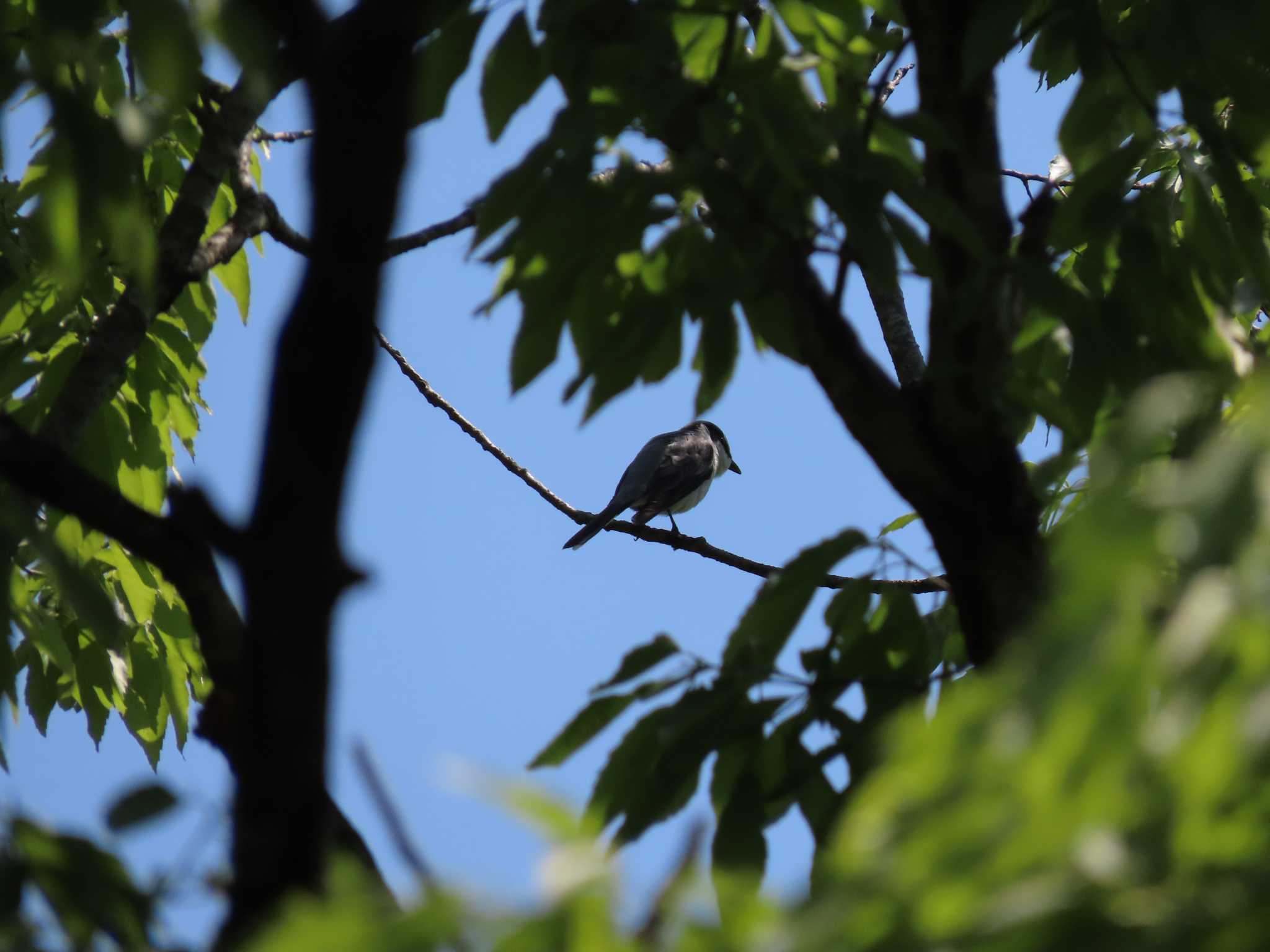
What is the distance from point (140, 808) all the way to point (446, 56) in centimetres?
131

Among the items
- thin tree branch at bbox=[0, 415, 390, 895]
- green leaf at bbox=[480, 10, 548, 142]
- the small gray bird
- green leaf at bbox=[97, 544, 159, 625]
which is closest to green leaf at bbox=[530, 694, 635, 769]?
thin tree branch at bbox=[0, 415, 390, 895]

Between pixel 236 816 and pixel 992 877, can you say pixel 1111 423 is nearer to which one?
pixel 992 877

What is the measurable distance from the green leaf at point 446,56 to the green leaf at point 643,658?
948mm

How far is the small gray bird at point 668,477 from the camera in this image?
14344 mm

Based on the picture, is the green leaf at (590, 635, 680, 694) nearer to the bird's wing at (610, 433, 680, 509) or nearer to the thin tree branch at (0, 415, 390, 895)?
the thin tree branch at (0, 415, 390, 895)

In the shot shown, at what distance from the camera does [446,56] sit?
232 centimetres

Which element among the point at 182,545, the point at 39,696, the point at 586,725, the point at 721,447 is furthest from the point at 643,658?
the point at 721,447

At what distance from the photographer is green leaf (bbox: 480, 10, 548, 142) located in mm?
2305

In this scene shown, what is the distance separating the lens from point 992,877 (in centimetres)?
106

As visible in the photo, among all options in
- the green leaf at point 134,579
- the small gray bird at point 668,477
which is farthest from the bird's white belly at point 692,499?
the green leaf at point 134,579

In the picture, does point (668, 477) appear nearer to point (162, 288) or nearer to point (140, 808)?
point (162, 288)

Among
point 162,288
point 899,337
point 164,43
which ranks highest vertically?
point 899,337

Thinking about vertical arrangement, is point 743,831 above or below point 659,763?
below

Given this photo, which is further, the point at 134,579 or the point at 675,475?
the point at 675,475
